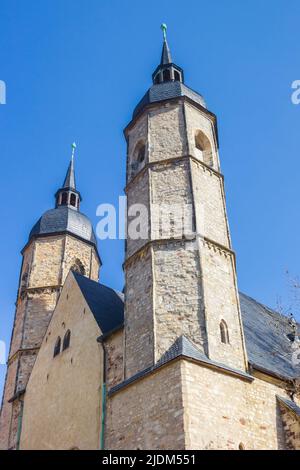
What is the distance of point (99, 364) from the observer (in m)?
13.8

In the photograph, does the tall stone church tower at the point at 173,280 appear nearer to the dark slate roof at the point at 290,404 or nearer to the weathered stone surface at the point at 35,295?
the dark slate roof at the point at 290,404

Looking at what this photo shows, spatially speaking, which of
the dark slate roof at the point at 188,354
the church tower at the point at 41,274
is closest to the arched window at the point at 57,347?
the church tower at the point at 41,274

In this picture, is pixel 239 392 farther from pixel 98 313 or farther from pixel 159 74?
pixel 159 74

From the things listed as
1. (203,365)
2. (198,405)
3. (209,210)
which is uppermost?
(209,210)

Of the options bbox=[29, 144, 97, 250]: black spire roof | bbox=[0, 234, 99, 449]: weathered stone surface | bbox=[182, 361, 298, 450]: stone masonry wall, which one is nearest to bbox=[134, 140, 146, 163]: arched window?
bbox=[182, 361, 298, 450]: stone masonry wall

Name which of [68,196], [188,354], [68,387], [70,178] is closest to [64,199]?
[68,196]

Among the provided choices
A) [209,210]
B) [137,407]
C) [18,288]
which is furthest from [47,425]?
[18,288]

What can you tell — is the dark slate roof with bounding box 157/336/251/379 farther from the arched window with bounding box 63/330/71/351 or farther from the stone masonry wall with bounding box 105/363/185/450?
the arched window with bounding box 63/330/71/351

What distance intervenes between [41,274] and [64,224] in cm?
254

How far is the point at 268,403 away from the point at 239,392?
105 centimetres

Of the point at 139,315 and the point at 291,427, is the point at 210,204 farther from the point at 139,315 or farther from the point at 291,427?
the point at 291,427

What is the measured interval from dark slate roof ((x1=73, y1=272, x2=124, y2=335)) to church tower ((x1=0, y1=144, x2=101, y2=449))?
488 cm

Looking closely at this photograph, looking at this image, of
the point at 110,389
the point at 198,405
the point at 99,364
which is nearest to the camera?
the point at 198,405

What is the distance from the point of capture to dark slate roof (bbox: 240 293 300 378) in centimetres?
1359
